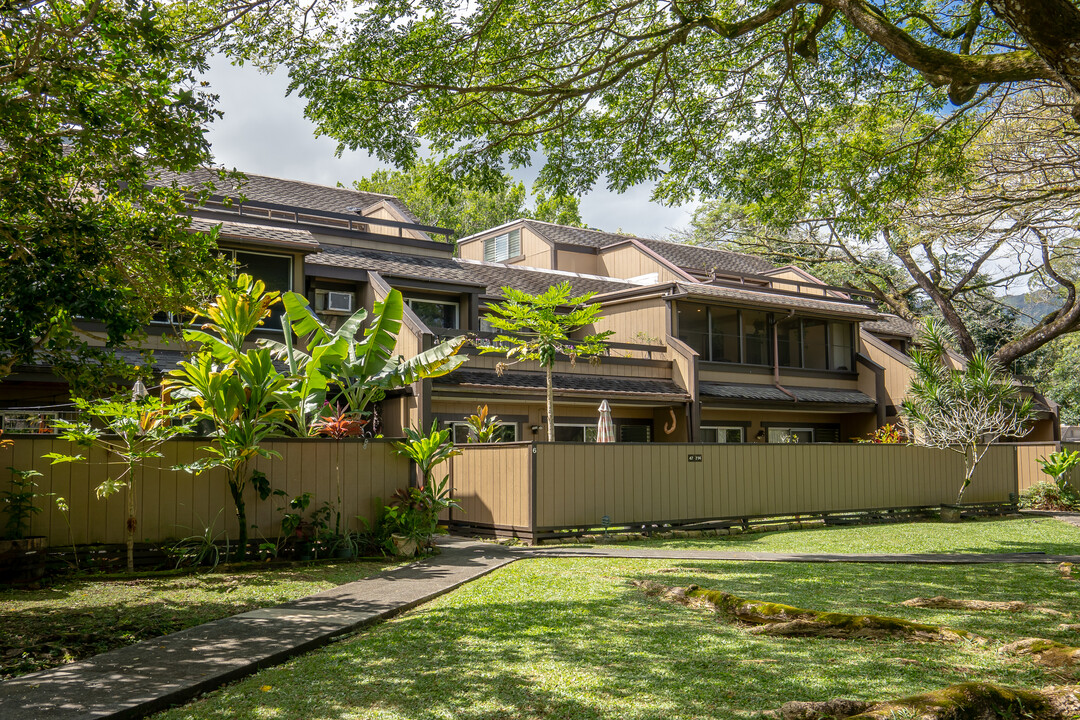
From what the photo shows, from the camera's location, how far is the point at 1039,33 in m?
7.26

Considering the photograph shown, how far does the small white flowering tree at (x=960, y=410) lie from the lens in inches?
806

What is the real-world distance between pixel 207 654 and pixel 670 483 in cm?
1079

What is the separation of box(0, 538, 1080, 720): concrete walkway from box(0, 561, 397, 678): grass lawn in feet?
1.04

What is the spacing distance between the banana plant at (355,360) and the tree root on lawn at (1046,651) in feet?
32.4

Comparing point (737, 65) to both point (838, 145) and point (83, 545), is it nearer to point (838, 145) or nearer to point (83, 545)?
point (838, 145)

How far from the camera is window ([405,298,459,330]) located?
2392 cm

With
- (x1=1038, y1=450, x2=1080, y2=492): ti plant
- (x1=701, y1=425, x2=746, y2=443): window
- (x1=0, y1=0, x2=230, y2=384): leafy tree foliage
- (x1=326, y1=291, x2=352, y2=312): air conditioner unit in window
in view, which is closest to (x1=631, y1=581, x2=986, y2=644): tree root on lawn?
(x1=0, y1=0, x2=230, y2=384): leafy tree foliage

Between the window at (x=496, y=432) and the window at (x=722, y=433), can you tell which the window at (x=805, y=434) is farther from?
the window at (x=496, y=432)

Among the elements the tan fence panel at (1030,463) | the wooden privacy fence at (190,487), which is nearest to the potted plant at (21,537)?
the wooden privacy fence at (190,487)

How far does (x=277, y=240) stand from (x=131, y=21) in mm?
12487

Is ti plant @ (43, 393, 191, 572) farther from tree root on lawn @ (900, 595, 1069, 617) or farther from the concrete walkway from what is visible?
tree root on lawn @ (900, 595, 1069, 617)

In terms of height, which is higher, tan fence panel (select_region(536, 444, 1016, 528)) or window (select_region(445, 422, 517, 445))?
window (select_region(445, 422, 517, 445))

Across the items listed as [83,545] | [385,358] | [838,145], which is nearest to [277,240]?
[385,358]

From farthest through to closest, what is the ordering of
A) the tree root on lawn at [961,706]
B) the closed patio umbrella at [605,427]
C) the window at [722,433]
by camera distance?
the window at [722,433] < the closed patio umbrella at [605,427] < the tree root on lawn at [961,706]
